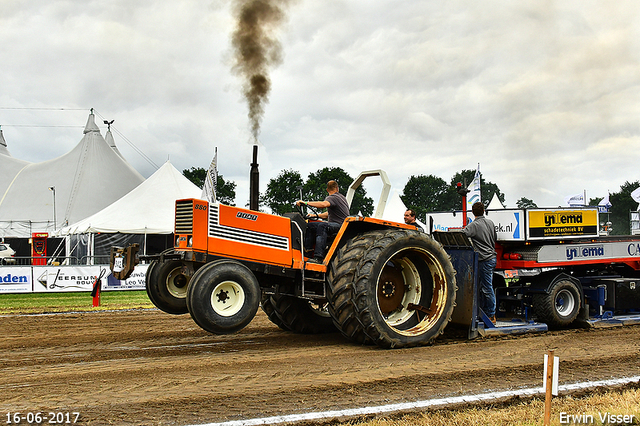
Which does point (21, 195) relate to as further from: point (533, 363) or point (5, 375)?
point (533, 363)

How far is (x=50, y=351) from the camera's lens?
22.3 ft

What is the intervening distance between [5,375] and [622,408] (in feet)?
18.2

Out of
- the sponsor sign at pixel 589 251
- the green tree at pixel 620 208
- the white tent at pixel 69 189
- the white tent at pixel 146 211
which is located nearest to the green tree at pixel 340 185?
the white tent at pixel 69 189

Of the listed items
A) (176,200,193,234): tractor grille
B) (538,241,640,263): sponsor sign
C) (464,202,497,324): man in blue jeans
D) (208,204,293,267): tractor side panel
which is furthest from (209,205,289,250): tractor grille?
(538,241,640,263): sponsor sign

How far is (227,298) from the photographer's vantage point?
5.85 metres

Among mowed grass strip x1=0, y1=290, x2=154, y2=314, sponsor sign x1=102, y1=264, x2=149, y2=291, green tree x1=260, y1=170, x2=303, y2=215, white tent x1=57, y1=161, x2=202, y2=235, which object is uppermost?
green tree x1=260, y1=170, x2=303, y2=215

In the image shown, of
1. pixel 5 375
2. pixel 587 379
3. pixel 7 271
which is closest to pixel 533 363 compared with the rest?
pixel 587 379

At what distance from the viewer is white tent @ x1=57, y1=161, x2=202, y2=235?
23.4m

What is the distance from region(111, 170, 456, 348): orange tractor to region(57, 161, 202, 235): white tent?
1744 cm

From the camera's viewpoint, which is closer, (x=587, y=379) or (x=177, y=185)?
(x=587, y=379)

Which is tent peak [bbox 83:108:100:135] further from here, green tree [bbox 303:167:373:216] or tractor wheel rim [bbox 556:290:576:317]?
tractor wheel rim [bbox 556:290:576:317]

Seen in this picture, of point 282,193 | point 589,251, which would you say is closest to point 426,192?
point 282,193

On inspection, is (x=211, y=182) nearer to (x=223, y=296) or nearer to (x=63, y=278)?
(x=63, y=278)

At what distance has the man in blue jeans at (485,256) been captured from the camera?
7.64m
